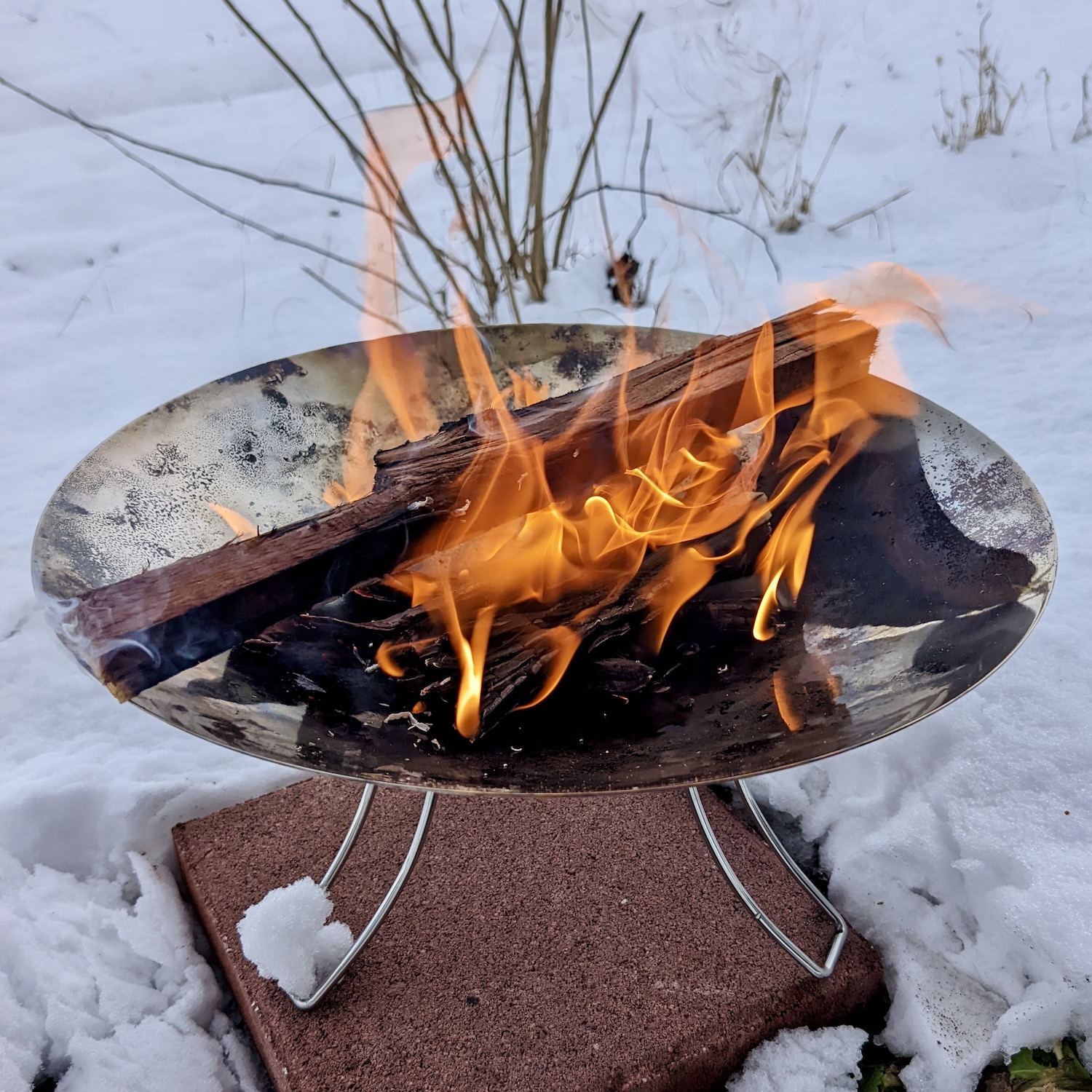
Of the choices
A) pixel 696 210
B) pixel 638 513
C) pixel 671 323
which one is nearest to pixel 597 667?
pixel 638 513

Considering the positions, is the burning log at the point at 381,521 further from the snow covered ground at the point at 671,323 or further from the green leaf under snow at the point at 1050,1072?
the green leaf under snow at the point at 1050,1072

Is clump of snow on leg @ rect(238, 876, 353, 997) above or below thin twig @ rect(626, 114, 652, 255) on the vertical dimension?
below

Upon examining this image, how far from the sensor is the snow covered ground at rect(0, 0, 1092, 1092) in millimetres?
1445

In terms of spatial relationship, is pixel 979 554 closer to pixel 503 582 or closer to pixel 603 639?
pixel 603 639

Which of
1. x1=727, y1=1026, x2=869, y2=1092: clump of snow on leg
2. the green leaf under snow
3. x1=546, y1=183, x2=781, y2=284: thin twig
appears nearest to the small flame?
x1=727, y1=1026, x2=869, y2=1092: clump of snow on leg

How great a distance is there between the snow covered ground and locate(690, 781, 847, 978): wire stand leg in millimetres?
82

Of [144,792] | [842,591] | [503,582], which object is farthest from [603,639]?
[144,792]

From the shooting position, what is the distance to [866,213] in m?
3.69

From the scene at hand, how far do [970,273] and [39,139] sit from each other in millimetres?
3891

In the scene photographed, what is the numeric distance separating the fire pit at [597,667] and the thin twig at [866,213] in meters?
2.50

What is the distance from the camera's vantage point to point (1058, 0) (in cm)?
498

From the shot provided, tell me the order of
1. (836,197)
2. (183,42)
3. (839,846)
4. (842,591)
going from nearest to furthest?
(842,591) → (839,846) → (836,197) → (183,42)

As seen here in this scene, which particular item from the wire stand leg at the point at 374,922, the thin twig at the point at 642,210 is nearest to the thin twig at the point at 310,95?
the thin twig at the point at 642,210

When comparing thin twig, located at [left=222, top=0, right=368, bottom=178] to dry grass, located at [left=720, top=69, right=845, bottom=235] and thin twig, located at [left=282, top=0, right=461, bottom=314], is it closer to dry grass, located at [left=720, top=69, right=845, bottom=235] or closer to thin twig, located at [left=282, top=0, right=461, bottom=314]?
thin twig, located at [left=282, top=0, right=461, bottom=314]
